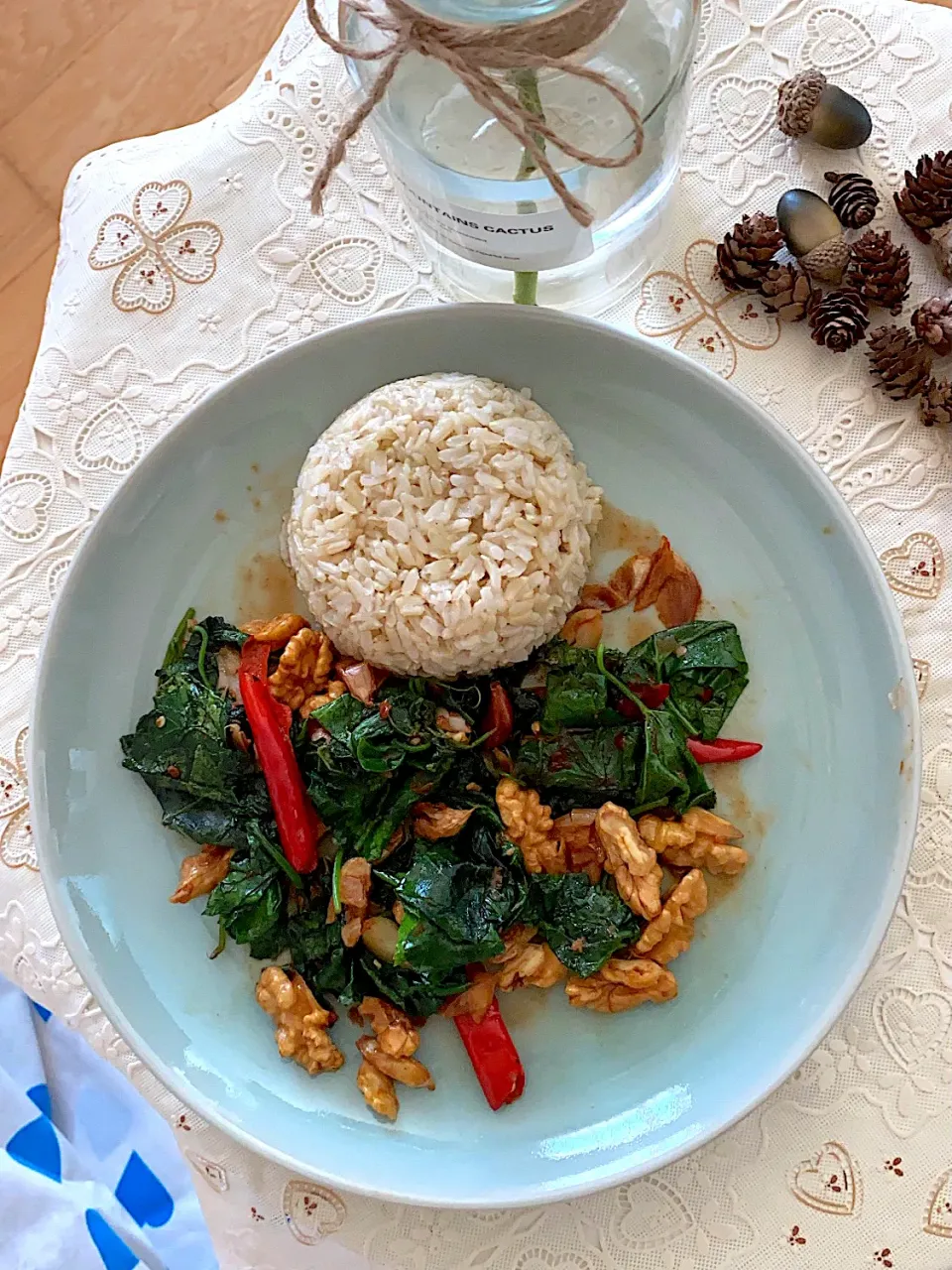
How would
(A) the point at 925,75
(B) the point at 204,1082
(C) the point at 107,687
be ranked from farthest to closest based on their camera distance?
1. (A) the point at 925,75
2. (C) the point at 107,687
3. (B) the point at 204,1082

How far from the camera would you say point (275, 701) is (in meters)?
1.94

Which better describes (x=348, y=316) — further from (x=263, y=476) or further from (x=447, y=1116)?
(x=447, y=1116)

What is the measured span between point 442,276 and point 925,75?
3.29 ft

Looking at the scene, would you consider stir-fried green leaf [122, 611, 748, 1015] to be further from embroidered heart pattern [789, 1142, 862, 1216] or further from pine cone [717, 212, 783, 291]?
pine cone [717, 212, 783, 291]

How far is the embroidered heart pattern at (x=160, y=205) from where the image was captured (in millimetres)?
2186

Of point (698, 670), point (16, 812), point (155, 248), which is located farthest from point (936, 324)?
point (16, 812)

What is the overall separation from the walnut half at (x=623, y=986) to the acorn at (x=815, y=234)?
1.28m

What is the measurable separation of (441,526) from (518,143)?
0.61 m

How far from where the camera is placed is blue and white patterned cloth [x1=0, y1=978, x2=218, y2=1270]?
7.63 ft

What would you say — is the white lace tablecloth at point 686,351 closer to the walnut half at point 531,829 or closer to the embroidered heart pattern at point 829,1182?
the embroidered heart pattern at point 829,1182

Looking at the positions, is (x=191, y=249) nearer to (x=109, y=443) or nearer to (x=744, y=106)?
(x=109, y=443)

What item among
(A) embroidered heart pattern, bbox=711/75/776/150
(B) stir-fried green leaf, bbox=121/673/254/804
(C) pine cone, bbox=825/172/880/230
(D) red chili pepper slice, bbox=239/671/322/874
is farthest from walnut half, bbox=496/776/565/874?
(A) embroidered heart pattern, bbox=711/75/776/150

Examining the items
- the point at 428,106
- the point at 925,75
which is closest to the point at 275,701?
the point at 428,106

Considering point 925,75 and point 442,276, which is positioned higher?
point 442,276
